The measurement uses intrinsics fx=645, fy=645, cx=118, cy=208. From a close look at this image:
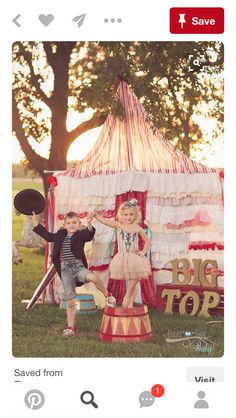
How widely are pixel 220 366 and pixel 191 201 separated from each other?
2.75m

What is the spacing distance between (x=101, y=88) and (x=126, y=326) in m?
1.97

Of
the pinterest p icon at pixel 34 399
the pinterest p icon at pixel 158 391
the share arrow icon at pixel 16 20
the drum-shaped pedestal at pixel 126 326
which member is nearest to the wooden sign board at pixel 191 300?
the drum-shaped pedestal at pixel 126 326

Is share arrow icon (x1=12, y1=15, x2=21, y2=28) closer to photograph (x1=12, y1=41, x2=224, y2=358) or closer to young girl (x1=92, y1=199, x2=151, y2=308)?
photograph (x1=12, y1=41, x2=224, y2=358)

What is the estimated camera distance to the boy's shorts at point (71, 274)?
4270 mm

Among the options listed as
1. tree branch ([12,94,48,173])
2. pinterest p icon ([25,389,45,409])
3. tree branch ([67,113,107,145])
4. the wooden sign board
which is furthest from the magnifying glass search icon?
tree branch ([67,113,107,145])

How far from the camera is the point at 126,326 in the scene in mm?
3822

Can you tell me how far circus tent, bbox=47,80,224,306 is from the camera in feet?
17.4

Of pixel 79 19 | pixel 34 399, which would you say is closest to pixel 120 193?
pixel 79 19

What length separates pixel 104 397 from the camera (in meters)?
2.75

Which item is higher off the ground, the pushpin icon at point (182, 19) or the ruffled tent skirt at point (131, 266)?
the pushpin icon at point (182, 19)

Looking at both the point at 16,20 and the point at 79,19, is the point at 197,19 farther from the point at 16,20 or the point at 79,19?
the point at 16,20

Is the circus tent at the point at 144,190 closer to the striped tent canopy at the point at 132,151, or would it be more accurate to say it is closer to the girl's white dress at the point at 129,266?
the striped tent canopy at the point at 132,151
